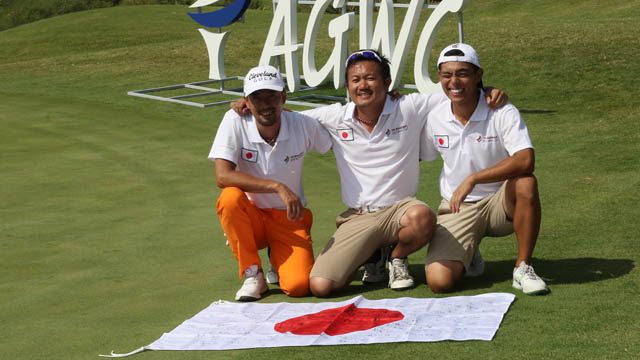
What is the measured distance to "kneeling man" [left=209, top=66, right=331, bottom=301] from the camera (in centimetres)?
491

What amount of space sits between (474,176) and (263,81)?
4.14ft

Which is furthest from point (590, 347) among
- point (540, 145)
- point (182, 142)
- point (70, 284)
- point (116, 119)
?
point (116, 119)

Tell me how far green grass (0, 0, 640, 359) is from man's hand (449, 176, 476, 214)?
46 cm

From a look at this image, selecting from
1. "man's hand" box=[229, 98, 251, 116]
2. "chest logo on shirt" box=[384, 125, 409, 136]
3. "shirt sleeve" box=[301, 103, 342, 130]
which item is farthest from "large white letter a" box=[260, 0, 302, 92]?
"chest logo on shirt" box=[384, 125, 409, 136]

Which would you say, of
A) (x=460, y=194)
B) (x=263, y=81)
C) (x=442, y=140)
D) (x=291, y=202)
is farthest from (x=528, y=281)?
(x=263, y=81)

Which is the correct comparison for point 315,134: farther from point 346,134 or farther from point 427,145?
point 427,145

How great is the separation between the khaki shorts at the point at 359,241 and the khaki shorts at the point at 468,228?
212 millimetres

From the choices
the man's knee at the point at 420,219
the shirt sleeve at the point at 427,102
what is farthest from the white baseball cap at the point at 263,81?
the man's knee at the point at 420,219

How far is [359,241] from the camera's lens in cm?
494

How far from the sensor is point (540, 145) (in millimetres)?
8898

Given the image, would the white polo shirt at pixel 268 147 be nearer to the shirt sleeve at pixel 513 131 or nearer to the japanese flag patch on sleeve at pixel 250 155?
the japanese flag patch on sleeve at pixel 250 155

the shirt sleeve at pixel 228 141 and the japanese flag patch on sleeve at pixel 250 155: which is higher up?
the shirt sleeve at pixel 228 141

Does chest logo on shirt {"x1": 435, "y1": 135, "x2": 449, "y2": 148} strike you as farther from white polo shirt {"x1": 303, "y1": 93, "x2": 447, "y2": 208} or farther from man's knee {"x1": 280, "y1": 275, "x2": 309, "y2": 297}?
man's knee {"x1": 280, "y1": 275, "x2": 309, "y2": 297}

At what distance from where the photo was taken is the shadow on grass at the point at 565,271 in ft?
15.6
